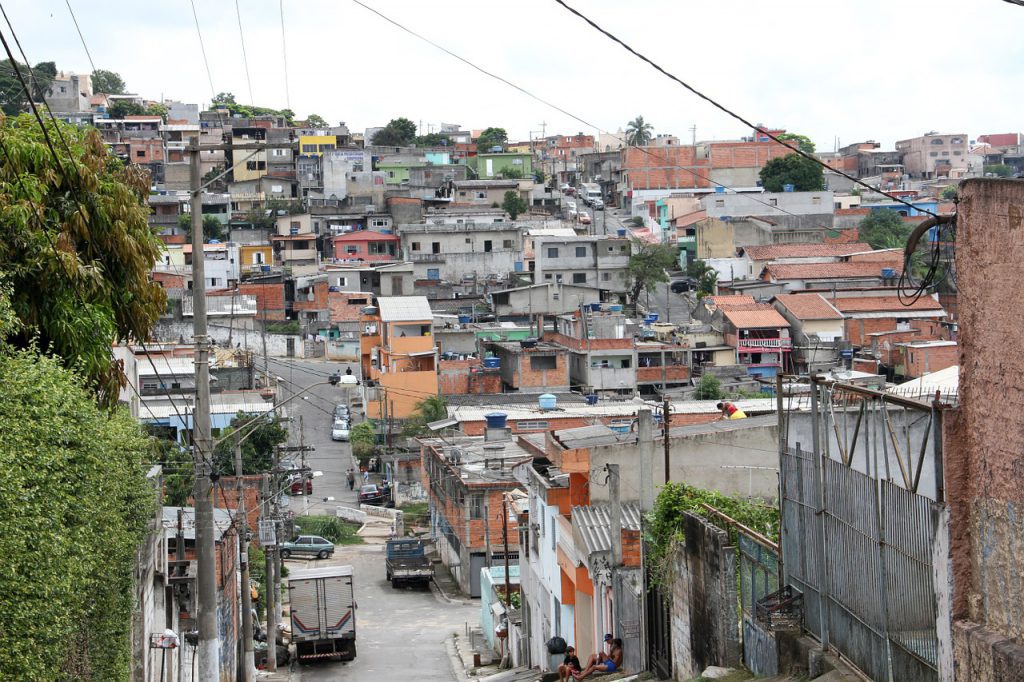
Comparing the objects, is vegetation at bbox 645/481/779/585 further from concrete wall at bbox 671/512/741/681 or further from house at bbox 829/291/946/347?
house at bbox 829/291/946/347

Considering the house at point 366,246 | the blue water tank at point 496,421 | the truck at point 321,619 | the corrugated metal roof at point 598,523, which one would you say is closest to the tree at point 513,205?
the house at point 366,246

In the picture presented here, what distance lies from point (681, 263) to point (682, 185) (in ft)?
53.3

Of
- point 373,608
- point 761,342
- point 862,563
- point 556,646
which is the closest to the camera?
point 862,563

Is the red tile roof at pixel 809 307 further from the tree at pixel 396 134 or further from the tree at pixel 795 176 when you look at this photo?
the tree at pixel 396 134

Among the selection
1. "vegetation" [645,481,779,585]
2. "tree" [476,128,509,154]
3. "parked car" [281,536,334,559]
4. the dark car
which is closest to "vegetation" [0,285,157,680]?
"vegetation" [645,481,779,585]

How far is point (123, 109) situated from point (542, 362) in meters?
74.1

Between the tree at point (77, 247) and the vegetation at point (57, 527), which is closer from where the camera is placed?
the vegetation at point (57, 527)

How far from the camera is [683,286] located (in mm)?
75750

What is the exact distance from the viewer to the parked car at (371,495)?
162ft

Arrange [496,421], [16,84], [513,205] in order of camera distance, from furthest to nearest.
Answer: [16,84], [513,205], [496,421]

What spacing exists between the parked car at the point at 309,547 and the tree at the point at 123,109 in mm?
79789

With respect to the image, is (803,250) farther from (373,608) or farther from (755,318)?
(373,608)

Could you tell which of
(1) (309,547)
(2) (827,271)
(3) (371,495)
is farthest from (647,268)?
(1) (309,547)

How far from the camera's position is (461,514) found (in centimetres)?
3772
